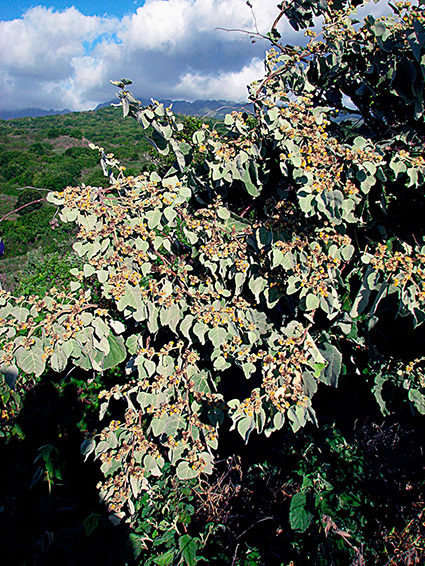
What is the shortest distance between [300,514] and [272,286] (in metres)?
1.08

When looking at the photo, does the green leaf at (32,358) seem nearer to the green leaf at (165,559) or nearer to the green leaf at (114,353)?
the green leaf at (114,353)

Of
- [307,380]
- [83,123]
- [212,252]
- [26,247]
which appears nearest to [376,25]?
[212,252]

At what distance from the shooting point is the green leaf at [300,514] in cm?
155

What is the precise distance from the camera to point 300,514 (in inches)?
63.4

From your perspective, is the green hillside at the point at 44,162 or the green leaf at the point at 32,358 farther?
the green hillside at the point at 44,162

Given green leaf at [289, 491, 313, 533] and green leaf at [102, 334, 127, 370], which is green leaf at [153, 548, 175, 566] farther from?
green leaf at [102, 334, 127, 370]

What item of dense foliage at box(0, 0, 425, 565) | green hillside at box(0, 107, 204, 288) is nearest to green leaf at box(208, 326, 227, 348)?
dense foliage at box(0, 0, 425, 565)

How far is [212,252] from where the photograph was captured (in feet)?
5.30

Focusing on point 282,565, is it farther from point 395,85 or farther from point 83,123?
point 83,123

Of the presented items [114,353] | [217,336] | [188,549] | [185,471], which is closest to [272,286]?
[217,336]

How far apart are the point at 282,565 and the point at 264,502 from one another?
0.51 m

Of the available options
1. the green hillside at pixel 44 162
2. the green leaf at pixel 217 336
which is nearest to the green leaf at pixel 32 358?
the green leaf at pixel 217 336

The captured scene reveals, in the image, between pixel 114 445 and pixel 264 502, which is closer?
pixel 114 445

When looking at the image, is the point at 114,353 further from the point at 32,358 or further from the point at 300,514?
the point at 300,514
